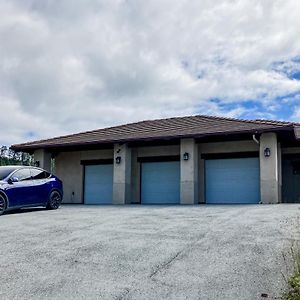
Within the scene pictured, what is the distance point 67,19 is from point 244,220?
7474 millimetres

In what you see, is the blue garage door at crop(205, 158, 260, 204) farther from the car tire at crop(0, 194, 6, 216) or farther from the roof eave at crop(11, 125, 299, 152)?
the car tire at crop(0, 194, 6, 216)

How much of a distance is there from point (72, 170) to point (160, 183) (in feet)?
16.4

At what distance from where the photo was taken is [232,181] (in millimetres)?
16578

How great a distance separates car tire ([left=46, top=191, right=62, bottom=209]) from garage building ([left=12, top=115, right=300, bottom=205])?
3.90 m

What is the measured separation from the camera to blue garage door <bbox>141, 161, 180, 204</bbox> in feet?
57.5

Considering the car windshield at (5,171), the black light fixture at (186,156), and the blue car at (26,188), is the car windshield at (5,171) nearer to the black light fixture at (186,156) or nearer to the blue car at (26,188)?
the blue car at (26,188)

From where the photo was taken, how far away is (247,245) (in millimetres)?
6012

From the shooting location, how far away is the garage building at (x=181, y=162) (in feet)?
51.1

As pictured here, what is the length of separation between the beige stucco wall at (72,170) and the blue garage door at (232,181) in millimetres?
Answer: 5677

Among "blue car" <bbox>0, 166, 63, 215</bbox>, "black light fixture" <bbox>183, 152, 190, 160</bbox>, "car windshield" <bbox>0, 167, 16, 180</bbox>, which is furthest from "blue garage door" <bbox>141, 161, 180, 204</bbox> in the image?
"car windshield" <bbox>0, 167, 16, 180</bbox>

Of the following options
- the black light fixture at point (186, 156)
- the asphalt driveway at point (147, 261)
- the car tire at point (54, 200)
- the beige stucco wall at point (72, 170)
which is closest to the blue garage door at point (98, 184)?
the beige stucco wall at point (72, 170)

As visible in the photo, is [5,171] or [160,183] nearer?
[5,171]

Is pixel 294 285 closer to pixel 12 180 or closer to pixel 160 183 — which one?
pixel 12 180

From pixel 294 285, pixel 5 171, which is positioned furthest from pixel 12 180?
pixel 294 285
